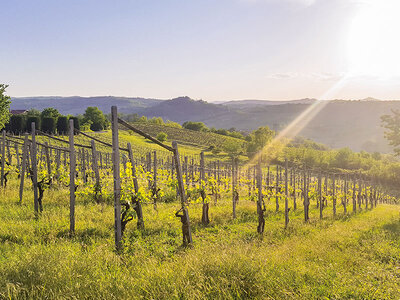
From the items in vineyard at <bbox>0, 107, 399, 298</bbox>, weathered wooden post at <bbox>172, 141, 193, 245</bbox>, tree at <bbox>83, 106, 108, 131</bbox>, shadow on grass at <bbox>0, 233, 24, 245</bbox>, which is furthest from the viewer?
tree at <bbox>83, 106, 108, 131</bbox>

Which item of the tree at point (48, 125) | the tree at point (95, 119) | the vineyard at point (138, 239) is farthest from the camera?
the tree at point (95, 119)

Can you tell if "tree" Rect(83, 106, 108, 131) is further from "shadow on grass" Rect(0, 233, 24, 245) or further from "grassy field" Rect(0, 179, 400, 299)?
"shadow on grass" Rect(0, 233, 24, 245)

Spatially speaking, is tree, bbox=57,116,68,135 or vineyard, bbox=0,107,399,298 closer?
vineyard, bbox=0,107,399,298

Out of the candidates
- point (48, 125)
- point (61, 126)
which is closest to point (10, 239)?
point (48, 125)

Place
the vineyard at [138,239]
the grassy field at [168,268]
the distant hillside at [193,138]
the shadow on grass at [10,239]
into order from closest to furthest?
the grassy field at [168,268] < the vineyard at [138,239] < the shadow on grass at [10,239] < the distant hillside at [193,138]

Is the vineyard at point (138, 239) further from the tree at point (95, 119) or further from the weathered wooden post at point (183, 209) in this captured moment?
the tree at point (95, 119)

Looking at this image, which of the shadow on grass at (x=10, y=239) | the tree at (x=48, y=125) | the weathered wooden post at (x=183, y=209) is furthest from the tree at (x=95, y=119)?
the weathered wooden post at (x=183, y=209)

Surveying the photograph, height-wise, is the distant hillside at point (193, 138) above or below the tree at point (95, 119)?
below

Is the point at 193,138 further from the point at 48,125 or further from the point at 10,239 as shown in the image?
the point at 10,239

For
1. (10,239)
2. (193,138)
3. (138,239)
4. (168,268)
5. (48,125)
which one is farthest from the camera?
(193,138)

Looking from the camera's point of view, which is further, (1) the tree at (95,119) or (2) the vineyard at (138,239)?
(1) the tree at (95,119)

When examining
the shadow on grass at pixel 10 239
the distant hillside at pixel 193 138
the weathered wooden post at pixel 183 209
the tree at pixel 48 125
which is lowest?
the distant hillside at pixel 193 138

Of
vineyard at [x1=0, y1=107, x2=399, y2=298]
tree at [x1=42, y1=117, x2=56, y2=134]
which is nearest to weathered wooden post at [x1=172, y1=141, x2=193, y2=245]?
vineyard at [x1=0, y1=107, x2=399, y2=298]

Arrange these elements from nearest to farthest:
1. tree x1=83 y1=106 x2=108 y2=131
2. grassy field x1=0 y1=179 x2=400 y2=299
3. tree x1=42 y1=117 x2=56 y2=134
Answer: grassy field x1=0 y1=179 x2=400 y2=299 < tree x1=42 y1=117 x2=56 y2=134 < tree x1=83 y1=106 x2=108 y2=131
